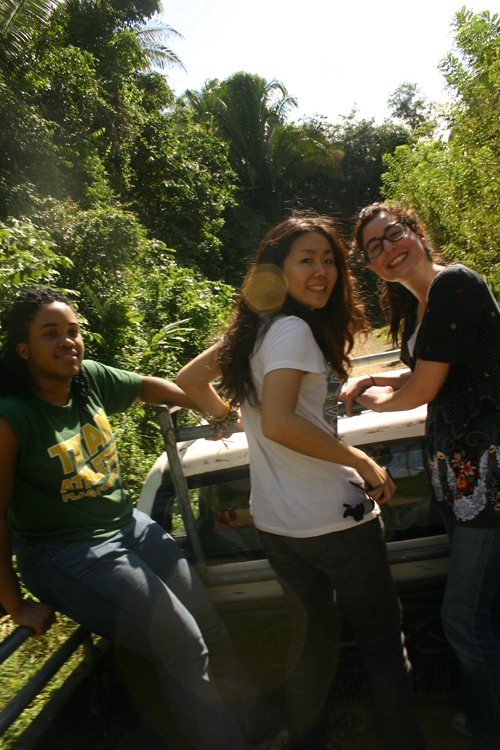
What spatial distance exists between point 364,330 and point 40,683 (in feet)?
5.33

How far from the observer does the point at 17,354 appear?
1.83 metres

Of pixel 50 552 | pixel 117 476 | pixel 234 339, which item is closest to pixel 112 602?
pixel 50 552

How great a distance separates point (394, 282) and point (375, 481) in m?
0.83

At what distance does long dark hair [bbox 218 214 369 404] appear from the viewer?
1642mm

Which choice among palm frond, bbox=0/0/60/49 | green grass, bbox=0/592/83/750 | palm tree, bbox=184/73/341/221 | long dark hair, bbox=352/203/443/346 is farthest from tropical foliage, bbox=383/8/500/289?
palm tree, bbox=184/73/341/221

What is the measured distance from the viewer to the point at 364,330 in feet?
6.80

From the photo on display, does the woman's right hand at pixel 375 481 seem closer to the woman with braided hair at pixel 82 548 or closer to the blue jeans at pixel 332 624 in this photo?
the blue jeans at pixel 332 624

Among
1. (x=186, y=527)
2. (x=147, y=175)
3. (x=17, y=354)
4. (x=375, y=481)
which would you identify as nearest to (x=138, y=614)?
(x=186, y=527)

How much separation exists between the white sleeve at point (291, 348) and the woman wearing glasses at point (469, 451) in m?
0.39

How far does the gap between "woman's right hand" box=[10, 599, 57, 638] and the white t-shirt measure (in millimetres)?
710

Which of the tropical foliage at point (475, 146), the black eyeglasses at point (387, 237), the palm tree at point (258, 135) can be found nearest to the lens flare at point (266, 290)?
the black eyeglasses at point (387, 237)

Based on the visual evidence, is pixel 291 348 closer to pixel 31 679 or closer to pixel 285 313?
pixel 285 313

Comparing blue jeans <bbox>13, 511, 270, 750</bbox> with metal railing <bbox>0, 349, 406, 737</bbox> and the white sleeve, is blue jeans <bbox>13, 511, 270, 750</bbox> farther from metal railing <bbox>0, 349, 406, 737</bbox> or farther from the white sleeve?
the white sleeve

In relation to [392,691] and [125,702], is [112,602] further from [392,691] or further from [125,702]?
[392,691]
